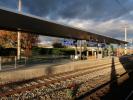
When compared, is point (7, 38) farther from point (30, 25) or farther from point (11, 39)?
point (30, 25)

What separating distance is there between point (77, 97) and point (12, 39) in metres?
47.7

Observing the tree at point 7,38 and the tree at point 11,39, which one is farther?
the tree at point 7,38

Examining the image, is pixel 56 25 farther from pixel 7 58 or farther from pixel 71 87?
pixel 71 87

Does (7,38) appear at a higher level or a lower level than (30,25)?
higher

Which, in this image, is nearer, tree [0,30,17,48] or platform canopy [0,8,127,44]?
platform canopy [0,8,127,44]

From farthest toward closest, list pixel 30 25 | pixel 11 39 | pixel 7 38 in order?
pixel 11 39 < pixel 7 38 < pixel 30 25

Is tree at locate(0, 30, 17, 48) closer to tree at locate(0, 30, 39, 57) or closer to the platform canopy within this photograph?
tree at locate(0, 30, 39, 57)

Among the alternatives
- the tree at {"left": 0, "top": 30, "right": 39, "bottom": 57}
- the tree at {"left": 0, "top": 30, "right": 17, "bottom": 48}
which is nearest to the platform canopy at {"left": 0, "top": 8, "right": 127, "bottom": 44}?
the tree at {"left": 0, "top": 30, "right": 39, "bottom": 57}

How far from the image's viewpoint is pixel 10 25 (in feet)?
68.5

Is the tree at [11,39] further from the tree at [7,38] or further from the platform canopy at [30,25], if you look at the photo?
the platform canopy at [30,25]

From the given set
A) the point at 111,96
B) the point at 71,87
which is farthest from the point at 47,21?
the point at 111,96

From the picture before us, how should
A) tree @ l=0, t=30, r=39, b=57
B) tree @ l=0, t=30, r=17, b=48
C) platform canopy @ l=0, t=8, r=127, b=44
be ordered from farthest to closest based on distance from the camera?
1. tree @ l=0, t=30, r=17, b=48
2. tree @ l=0, t=30, r=39, b=57
3. platform canopy @ l=0, t=8, r=127, b=44

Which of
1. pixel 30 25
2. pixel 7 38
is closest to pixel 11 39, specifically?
pixel 7 38

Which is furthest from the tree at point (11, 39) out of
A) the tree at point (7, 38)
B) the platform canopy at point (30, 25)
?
the platform canopy at point (30, 25)
